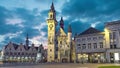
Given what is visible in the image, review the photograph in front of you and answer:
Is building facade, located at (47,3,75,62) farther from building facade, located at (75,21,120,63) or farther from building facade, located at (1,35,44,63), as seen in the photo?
building facade, located at (1,35,44,63)

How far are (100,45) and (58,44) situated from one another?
100 feet

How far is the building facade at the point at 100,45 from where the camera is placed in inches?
2640

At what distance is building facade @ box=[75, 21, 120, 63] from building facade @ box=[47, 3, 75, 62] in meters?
13.5

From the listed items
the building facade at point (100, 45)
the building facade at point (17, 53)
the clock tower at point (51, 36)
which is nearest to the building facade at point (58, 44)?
the clock tower at point (51, 36)

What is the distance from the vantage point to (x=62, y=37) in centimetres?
9738

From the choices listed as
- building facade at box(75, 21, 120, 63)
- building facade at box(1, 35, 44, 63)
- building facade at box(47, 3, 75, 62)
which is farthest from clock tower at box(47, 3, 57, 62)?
building facade at box(75, 21, 120, 63)

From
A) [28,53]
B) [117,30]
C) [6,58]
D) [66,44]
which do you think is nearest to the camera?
[117,30]

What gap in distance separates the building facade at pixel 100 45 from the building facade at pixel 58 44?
1351 cm

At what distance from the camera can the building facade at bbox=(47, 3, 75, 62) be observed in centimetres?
9412

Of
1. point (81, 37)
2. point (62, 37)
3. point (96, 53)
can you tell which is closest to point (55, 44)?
point (62, 37)

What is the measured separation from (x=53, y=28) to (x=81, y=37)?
25.3 m

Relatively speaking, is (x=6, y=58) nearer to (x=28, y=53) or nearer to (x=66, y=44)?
(x=28, y=53)

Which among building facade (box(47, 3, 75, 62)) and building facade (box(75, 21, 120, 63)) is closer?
building facade (box(75, 21, 120, 63))

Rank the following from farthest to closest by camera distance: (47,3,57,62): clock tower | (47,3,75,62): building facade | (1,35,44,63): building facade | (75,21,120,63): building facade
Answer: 1. (1,35,44,63): building facade
2. (47,3,57,62): clock tower
3. (47,3,75,62): building facade
4. (75,21,120,63): building facade
